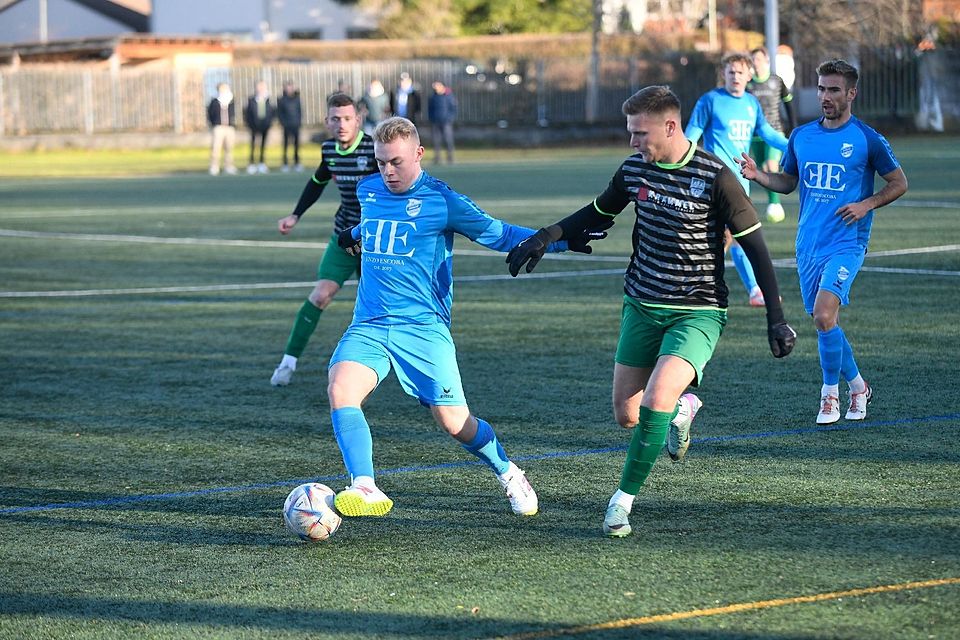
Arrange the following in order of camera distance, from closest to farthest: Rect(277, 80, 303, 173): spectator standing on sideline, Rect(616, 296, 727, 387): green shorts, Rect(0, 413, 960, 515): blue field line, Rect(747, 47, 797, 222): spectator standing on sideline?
Rect(616, 296, 727, 387): green shorts < Rect(0, 413, 960, 515): blue field line < Rect(747, 47, 797, 222): spectator standing on sideline < Rect(277, 80, 303, 173): spectator standing on sideline

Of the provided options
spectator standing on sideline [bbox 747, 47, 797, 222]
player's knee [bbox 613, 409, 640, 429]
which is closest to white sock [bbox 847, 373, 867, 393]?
player's knee [bbox 613, 409, 640, 429]

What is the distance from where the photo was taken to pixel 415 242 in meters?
6.43

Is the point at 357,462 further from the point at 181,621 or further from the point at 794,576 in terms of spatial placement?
the point at 794,576

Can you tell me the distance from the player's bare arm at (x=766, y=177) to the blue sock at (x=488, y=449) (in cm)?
197

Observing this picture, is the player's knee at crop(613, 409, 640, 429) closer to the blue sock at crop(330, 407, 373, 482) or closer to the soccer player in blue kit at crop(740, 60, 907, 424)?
the blue sock at crop(330, 407, 373, 482)

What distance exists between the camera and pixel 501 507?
21.4 feet

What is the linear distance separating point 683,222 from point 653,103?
1.81ft

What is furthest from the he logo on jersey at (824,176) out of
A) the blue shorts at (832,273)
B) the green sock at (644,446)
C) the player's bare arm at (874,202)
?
the green sock at (644,446)

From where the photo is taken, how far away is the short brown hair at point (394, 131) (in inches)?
246

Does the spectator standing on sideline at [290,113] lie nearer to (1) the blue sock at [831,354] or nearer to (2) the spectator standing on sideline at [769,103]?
(2) the spectator standing on sideline at [769,103]

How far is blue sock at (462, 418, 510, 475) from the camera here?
6363 mm

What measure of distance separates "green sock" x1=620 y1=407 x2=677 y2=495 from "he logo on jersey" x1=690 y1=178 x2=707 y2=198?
96 centimetres

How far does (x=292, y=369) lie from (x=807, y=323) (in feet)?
14.5

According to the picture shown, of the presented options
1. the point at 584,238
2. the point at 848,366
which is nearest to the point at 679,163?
the point at 584,238
